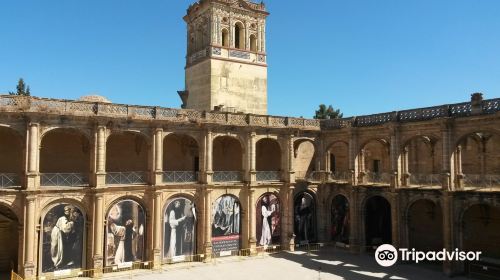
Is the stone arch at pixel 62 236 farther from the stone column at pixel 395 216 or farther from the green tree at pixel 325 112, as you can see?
the green tree at pixel 325 112

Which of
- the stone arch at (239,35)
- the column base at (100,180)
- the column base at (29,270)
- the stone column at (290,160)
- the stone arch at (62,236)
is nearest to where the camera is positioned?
the column base at (29,270)

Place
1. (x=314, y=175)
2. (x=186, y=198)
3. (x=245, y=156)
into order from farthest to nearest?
(x=314, y=175)
(x=245, y=156)
(x=186, y=198)

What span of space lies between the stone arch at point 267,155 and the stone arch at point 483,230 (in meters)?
15.3

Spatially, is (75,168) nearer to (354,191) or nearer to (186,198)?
(186,198)

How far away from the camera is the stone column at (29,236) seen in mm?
22609

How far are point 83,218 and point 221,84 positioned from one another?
54.3 feet

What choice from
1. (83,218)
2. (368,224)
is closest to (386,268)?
(368,224)

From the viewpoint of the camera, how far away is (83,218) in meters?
24.8

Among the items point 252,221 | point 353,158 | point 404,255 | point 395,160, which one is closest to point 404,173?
point 395,160

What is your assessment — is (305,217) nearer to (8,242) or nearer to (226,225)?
(226,225)

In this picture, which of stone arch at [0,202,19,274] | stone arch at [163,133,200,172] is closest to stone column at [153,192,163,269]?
stone arch at [163,133,200,172]

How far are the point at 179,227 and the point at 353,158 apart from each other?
1447cm

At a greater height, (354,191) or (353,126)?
(353,126)

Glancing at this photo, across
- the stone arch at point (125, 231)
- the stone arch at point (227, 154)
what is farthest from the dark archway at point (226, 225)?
the stone arch at point (125, 231)
